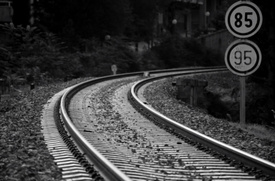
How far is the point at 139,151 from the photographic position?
302 inches

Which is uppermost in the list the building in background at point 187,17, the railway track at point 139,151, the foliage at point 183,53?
the railway track at point 139,151

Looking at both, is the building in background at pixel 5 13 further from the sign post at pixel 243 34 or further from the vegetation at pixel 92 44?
the sign post at pixel 243 34

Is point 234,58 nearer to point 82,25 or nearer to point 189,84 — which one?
point 189,84

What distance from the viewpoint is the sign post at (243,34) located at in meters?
9.85

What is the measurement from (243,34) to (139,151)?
3.78 m

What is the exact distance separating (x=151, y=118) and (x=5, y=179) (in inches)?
248

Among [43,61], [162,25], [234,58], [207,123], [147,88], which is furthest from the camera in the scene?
[162,25]

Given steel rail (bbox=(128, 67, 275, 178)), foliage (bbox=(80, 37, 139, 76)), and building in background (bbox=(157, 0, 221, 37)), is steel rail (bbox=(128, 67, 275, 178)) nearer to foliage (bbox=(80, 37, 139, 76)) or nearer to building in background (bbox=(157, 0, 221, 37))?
foliage (bbox=(80, 37, 139, 76))

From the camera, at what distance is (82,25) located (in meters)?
37.9

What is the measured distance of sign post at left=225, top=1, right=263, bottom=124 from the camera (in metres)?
9.85

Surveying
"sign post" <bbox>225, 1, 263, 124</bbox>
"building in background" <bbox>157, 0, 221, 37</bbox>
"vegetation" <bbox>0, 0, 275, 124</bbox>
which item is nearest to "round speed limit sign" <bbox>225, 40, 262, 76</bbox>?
"sign post" <bbox>225, 1, 263, 124</bbox>

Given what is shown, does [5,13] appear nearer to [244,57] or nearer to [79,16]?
[79,16]

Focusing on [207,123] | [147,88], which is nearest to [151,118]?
[207,123]

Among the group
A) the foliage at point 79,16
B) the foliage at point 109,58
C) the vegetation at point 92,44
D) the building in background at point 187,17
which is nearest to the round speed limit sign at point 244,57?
the vegetation at point 92,44
